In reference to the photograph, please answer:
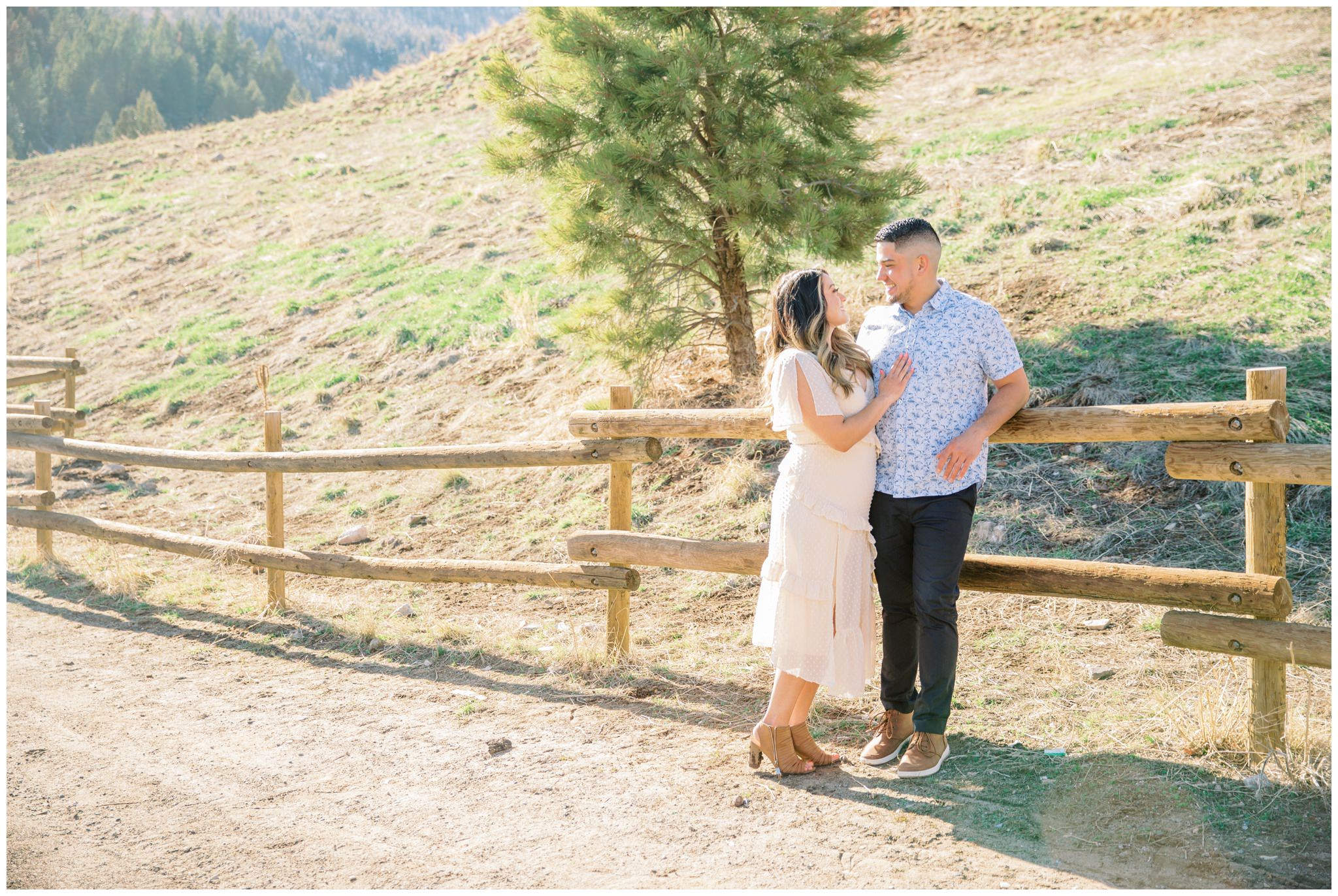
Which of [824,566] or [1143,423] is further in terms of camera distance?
[1143,423]

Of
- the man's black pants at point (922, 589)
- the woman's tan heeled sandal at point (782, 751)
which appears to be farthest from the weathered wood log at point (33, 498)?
the man's black pants at point (922, 589)

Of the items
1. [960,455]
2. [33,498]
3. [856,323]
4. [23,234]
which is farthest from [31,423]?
[23,234]

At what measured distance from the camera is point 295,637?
6.82 meters

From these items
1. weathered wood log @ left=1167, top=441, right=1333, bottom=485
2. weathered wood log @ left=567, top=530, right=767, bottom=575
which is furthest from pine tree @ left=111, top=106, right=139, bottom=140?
weathered wood log @ left=1167, top=441, right=1333, bottom=485

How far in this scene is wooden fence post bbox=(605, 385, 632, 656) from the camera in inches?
228

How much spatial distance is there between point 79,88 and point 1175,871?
6549 cm

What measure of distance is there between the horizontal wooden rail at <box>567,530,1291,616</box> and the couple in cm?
57

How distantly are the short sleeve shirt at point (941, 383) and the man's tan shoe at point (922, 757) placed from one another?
3.31 ft

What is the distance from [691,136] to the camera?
873 centimetres

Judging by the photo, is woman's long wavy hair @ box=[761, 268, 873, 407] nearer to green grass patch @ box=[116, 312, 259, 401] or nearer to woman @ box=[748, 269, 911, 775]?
woman @ box=[748, 269, 911, 775]

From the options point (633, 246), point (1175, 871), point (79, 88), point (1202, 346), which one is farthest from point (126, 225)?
point (79, 88)

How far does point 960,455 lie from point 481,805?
237 centimetres

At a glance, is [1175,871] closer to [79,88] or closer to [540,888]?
[540,888]

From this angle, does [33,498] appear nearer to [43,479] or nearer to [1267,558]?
[43,479]
